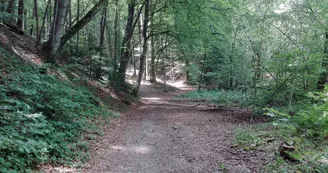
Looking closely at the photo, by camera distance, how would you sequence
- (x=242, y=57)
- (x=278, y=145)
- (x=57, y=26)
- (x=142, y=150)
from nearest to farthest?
1. (x=278, y=145)
2. (x=142, y=150)
3. (x=57, y=26)
4. (x=242, y=57)

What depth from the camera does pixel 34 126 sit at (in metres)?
5.80

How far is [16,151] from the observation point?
4.92 metres

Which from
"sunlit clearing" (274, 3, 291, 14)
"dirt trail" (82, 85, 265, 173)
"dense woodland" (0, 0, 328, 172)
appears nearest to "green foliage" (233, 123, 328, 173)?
"dense woodland" (0, 0, 328, 172)

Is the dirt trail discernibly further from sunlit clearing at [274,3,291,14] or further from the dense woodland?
sunlit clearing at [274,3,291,14]

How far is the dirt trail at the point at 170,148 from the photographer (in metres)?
6.50

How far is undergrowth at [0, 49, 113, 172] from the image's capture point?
488cm

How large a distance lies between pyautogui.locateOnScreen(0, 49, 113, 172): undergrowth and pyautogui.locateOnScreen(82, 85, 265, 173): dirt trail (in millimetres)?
725

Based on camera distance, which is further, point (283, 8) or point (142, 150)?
point (283, 8)

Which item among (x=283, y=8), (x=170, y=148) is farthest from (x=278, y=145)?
(x=283, y=8)

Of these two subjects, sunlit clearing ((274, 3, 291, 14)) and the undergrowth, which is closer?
the undergrowth

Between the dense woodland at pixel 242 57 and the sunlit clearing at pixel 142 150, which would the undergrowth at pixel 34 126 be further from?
the sunlit clearing at pixel 142 150

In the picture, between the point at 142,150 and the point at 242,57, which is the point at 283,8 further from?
the point at 142,150

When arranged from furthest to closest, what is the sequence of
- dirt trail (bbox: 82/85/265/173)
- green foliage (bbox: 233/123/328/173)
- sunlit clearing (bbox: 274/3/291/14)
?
sunlit clearing (bbox: 274/3/291/14) < dirt trail (bbox: 82/85/265/173) < green foliage (bbox: 233/123/328/173)

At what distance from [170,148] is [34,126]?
13.3 ft
